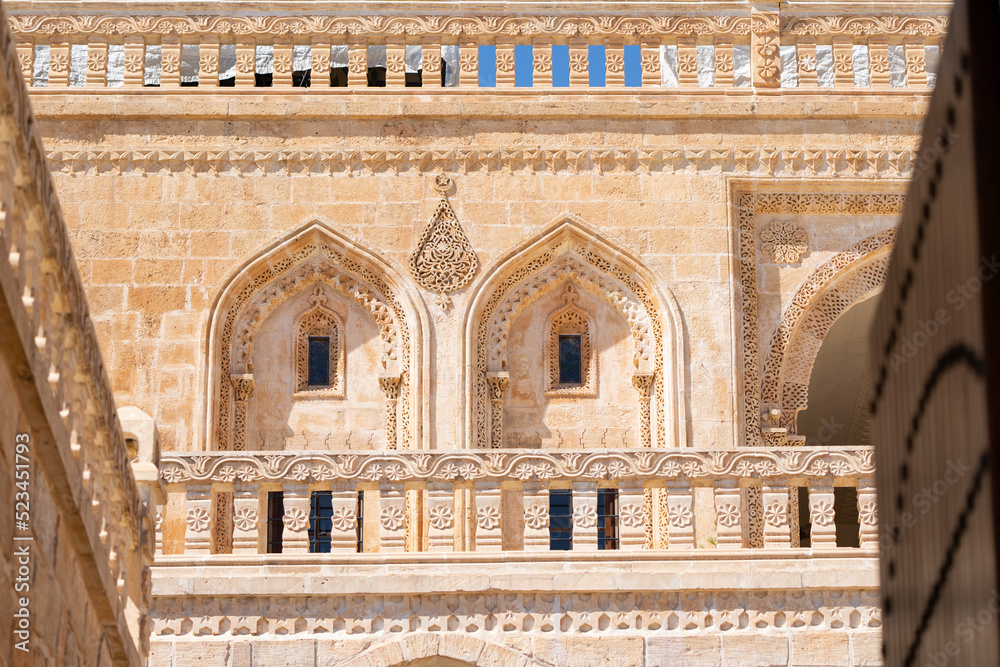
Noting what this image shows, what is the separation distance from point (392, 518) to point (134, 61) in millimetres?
4748

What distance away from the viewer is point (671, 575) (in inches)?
368

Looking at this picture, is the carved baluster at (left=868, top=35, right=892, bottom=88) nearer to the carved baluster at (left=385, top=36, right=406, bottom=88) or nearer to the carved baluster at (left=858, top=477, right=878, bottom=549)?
the carved baluster at (left=385, top=36, right=406, bottom=88)

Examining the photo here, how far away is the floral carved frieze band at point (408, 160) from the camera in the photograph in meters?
11.9

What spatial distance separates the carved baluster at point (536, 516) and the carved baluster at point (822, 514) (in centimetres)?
159

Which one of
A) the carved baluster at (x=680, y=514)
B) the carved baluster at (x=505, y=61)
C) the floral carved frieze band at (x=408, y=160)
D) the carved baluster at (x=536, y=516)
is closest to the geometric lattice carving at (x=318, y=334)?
the floral carved frieze band at (x=408, y=160)

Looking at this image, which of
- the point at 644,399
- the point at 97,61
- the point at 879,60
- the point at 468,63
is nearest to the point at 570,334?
the point at 644,399

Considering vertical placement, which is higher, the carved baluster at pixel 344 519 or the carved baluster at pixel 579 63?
the carved baluster at pixel 579 63

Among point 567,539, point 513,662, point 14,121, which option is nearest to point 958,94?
point 14,121

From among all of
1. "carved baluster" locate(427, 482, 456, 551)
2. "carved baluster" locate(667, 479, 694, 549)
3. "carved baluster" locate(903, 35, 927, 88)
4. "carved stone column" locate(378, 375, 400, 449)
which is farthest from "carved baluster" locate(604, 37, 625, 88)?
"carved baluster" locate(427, 482, 456, 551)

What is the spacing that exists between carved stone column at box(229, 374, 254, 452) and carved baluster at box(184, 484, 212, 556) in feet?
6.85

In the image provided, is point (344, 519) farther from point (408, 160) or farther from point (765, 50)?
point (765, 50)

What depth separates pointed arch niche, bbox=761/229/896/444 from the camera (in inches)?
464

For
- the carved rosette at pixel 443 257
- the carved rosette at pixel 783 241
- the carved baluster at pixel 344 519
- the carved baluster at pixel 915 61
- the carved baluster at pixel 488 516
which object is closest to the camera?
the carved baluster at pixel 344 519

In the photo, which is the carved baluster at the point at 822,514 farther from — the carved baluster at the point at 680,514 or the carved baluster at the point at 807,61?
the carved baluster at the point at 807,61
